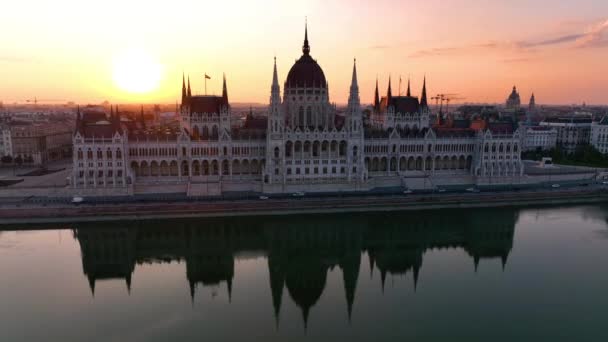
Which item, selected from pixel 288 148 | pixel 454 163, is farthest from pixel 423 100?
pixel 288 148

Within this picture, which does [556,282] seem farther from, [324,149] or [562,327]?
[324,149]

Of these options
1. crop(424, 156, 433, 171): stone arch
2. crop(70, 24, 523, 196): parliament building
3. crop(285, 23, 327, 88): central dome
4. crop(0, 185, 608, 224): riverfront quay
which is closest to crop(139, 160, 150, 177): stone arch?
crop(70, 24, 523, 196): parliament building

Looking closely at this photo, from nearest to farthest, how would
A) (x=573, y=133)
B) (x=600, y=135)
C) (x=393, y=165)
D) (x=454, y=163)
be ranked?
(x=393, y=165) < (x=454, y=163) < (x=600, y=135) < (x=573, y=133)

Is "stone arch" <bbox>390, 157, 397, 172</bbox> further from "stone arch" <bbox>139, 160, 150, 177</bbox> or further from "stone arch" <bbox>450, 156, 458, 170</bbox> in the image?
"stone arch" <bbox>139, 160, 150, 177</bbox>

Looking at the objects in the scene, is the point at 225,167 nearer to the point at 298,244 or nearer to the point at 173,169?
the point at 173,169

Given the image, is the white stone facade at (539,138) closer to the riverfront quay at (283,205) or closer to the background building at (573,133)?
the background building at (573,133)

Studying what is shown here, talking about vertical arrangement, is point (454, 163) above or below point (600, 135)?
below

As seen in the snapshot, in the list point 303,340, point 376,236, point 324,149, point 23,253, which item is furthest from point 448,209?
point 23,253
